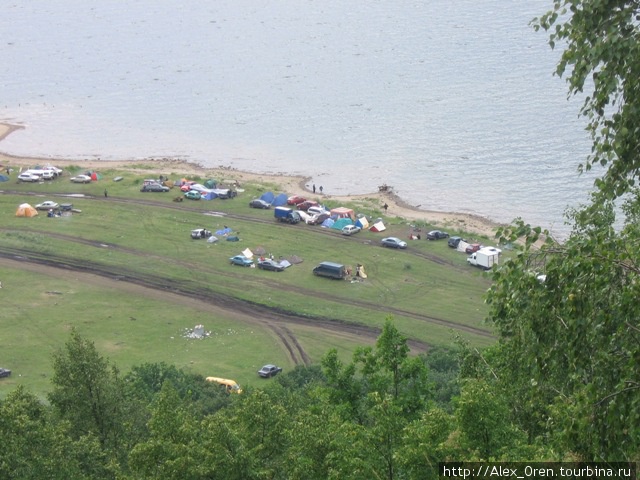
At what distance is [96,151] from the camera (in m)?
112

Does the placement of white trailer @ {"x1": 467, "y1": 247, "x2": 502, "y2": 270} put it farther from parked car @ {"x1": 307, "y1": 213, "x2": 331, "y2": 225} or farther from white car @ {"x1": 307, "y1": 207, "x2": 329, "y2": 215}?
white car @ {"x1": 307, "y1": 207, "x2": 329, "y2": 215}

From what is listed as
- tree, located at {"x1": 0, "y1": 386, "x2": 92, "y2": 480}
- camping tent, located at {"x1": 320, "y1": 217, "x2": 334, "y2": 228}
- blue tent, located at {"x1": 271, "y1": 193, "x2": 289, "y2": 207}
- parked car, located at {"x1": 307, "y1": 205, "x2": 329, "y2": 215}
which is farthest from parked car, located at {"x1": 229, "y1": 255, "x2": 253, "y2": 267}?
tree, located at {"x1": 0, "y1": 386, "x2": 92, "y2": 480}

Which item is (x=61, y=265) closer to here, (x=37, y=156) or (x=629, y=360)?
(x=37, y=156)

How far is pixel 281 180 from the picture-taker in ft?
324

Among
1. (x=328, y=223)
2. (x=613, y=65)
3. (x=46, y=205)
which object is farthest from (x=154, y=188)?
(x=613, y=65)

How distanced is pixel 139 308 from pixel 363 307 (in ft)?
49.9

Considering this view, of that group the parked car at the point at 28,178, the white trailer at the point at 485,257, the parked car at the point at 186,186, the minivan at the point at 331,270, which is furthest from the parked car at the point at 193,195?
the white trailer at the point at 485,257

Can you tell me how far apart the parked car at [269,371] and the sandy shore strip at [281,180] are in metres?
31.0

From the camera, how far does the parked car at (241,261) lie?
71012 millimetres

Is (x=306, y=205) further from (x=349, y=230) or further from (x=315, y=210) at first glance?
(x=349, y=230)

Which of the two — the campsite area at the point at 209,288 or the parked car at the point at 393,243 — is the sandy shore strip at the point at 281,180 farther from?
the parked car at the point at 393,243

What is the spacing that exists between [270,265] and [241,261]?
2.42 metres

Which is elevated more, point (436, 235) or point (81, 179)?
point (81, 179)

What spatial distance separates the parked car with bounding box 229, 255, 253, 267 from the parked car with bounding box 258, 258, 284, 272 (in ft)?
2.75
